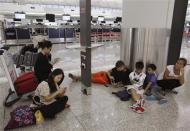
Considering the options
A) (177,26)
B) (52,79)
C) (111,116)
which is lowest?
(111,116)

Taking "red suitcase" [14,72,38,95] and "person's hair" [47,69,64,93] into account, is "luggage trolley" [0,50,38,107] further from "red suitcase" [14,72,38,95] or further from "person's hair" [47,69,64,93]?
"person's hair" [47,69,64,93]

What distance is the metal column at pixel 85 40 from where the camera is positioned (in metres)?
2.77

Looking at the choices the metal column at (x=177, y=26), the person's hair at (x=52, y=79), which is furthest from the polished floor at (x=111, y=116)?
the metal column at (x=177, y=26)

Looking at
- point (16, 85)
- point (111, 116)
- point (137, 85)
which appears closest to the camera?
point (111, 116)

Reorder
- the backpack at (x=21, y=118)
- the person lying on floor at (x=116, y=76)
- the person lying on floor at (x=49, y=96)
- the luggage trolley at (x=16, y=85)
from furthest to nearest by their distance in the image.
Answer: the person lying on floor at (x=116, y=76), the luggage trolley at (x=16, y=85), the person lying on floor at (x=49, y=96), the backpack at (x=21, y=118)

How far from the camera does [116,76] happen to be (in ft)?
12.0

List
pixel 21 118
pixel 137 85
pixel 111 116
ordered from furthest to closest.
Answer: pixel 137 85 → pixel 111 116 → pixel 21 118

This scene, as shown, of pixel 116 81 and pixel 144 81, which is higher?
pixel 144 81

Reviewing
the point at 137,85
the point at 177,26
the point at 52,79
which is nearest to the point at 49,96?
the point at 52,79

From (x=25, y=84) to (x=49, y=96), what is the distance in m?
0.73

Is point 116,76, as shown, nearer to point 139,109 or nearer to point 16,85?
point 139,109

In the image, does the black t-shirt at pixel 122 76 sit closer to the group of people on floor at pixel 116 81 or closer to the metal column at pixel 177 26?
the group of people on floor at pixel 116 81

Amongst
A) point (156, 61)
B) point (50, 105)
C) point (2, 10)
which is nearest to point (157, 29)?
point (156, 61)

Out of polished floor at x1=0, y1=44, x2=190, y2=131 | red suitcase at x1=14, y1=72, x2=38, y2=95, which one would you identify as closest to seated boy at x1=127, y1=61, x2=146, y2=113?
polished floor at x1=0, y1=44, x2=190, y2=131
